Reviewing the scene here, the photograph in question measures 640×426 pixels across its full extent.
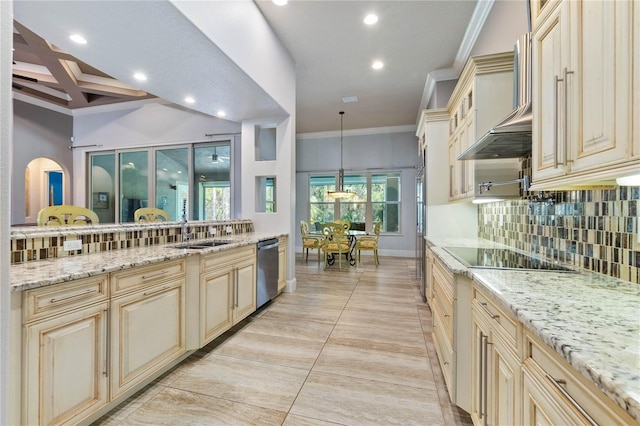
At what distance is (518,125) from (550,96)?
29cm

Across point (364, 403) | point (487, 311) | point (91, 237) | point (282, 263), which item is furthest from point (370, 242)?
point (91, 237)

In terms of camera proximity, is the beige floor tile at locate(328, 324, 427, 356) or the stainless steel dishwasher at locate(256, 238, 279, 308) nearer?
the beige floor tile at locate(328, 324, 427, 356)

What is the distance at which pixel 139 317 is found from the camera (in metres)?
1.80

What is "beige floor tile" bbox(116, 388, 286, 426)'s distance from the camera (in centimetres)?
162

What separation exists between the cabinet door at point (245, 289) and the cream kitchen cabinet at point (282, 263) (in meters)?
0.73

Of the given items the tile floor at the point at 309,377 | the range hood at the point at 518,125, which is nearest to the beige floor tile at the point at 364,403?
the tile floor at the point at 309,377

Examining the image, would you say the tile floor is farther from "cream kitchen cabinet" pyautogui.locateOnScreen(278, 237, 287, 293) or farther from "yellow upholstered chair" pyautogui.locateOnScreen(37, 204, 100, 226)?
"yellow upholstered chair" pyautogui.locateOnScreen(37, 204, 100, 226)

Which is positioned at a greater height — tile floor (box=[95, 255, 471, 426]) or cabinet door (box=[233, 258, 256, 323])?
cabinet door (box=[233, 258, 256, 323])

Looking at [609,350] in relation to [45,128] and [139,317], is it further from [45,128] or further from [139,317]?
[45,128]

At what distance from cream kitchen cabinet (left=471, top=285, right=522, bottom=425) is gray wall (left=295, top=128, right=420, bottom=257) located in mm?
5948

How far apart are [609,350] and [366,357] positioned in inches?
75.4

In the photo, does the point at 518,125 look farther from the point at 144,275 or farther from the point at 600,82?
the point at 144,275

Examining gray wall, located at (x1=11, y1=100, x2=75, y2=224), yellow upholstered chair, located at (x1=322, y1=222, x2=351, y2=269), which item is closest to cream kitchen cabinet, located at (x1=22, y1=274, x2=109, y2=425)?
yellow upholstered chair, located at (x1=322, y1=222, x2=351, y2=269)

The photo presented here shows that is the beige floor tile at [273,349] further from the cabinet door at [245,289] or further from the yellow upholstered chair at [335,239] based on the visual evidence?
the yellow upholstered chair at [335,239]
